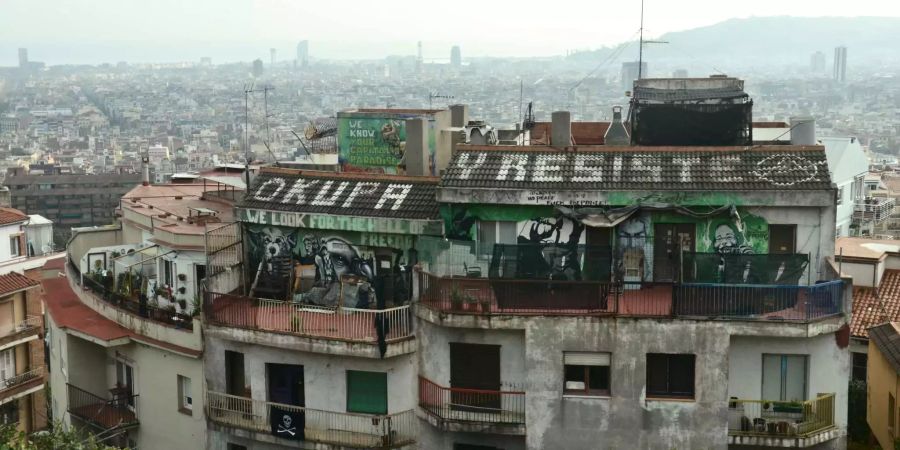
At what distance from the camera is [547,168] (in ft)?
63.9

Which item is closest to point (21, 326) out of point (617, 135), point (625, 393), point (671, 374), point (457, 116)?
point (457, 116)

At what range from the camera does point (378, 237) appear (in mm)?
20969

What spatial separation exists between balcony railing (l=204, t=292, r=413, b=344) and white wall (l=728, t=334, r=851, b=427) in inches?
215

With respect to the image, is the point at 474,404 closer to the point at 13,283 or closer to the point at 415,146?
the point at 415,146

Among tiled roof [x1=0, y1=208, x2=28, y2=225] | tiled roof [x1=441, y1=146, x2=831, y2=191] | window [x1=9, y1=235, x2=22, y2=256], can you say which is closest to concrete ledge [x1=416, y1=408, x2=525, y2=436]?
tiled roof [x1=441, y1=146, x2=831, y2=191]

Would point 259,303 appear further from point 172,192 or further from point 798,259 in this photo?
point 172,192

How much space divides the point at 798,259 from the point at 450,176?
5848 millimetres

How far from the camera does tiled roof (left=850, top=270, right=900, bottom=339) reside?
2469 centimetres

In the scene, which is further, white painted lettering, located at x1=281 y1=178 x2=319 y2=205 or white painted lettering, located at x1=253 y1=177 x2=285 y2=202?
white painted lettering, located at x1=253 y1=177 x2=285 y2=202

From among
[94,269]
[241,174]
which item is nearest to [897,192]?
[241,174]

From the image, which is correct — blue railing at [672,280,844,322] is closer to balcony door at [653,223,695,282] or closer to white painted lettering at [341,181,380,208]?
balcony door at [653,223,695,282]

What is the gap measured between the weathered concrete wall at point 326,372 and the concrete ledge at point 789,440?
5347 millimetres

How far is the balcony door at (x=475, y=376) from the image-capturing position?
1848 centimetres

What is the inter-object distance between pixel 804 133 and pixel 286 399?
1112 cm
